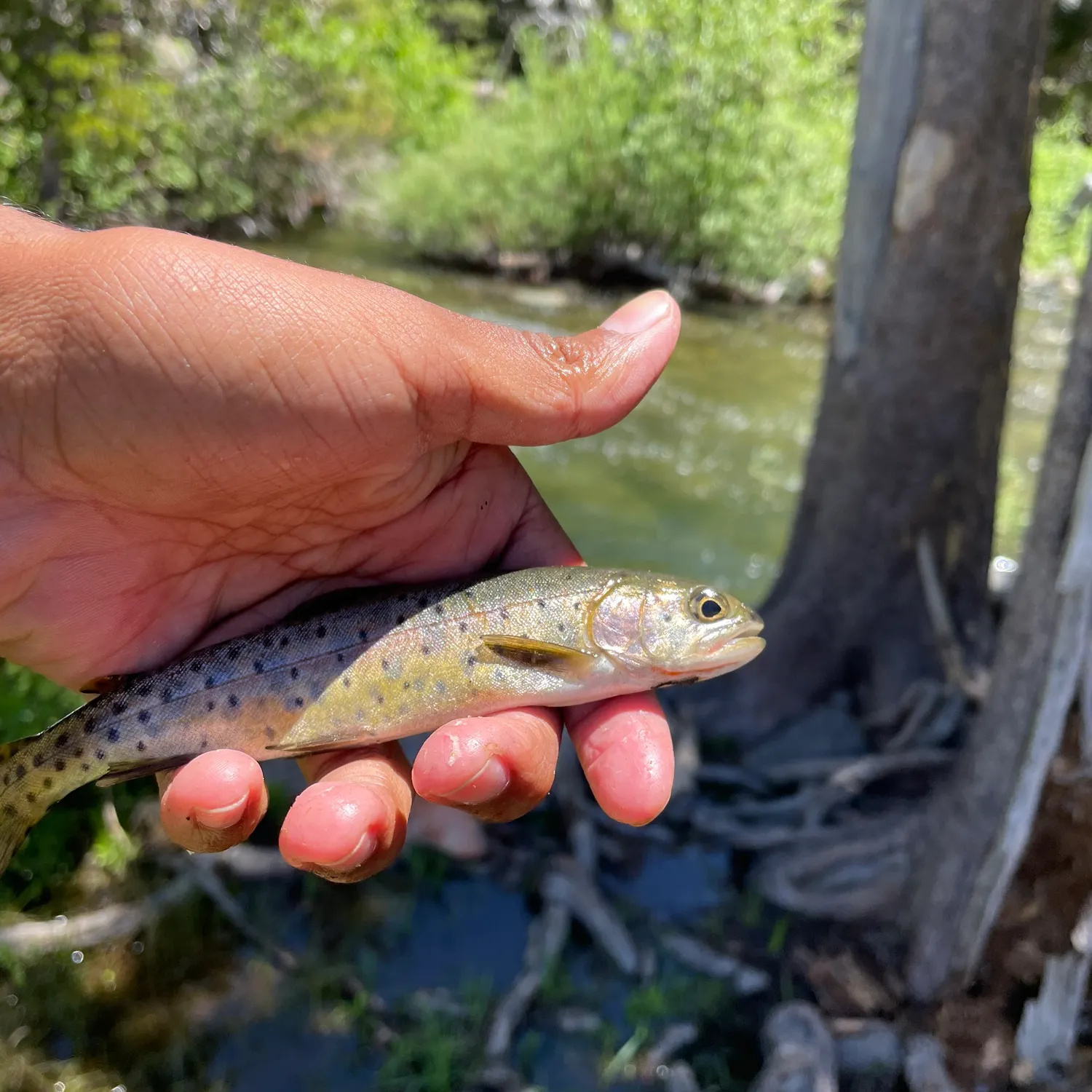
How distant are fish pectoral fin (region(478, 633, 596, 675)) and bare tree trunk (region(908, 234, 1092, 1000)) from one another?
199 centimetres

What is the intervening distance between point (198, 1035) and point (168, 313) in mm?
3365

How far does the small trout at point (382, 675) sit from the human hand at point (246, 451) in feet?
0.45

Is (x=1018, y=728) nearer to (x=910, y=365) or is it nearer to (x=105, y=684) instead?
(x=910, y=365)

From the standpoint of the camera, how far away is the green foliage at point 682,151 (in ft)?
65.0

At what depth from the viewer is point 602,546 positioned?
32.9 ft

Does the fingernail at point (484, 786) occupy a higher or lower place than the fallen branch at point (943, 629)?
higher

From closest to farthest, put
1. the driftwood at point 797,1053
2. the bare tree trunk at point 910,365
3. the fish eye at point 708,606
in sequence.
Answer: the fish eye at point 708,606 < the driftwood at point 797,1053 < the bare tree trunk at point 910,365

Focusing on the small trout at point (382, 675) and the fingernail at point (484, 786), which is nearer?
the fingernail at point (484, 786)

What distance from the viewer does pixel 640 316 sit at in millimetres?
3270

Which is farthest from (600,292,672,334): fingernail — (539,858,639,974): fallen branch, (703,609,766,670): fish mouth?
(539,858,639,974): fallen branch

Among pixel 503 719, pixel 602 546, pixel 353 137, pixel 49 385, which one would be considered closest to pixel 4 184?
pixel 602 546

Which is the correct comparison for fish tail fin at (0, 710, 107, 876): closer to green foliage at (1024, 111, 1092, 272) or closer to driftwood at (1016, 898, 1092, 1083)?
driftwood at (1016, 898, 1092, 1083)

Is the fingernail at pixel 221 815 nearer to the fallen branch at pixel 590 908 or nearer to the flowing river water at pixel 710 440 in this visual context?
the fallen branch at pixel 590 908

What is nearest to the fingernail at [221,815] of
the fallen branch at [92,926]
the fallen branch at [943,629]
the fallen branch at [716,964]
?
the fallen branch at [92,926]
